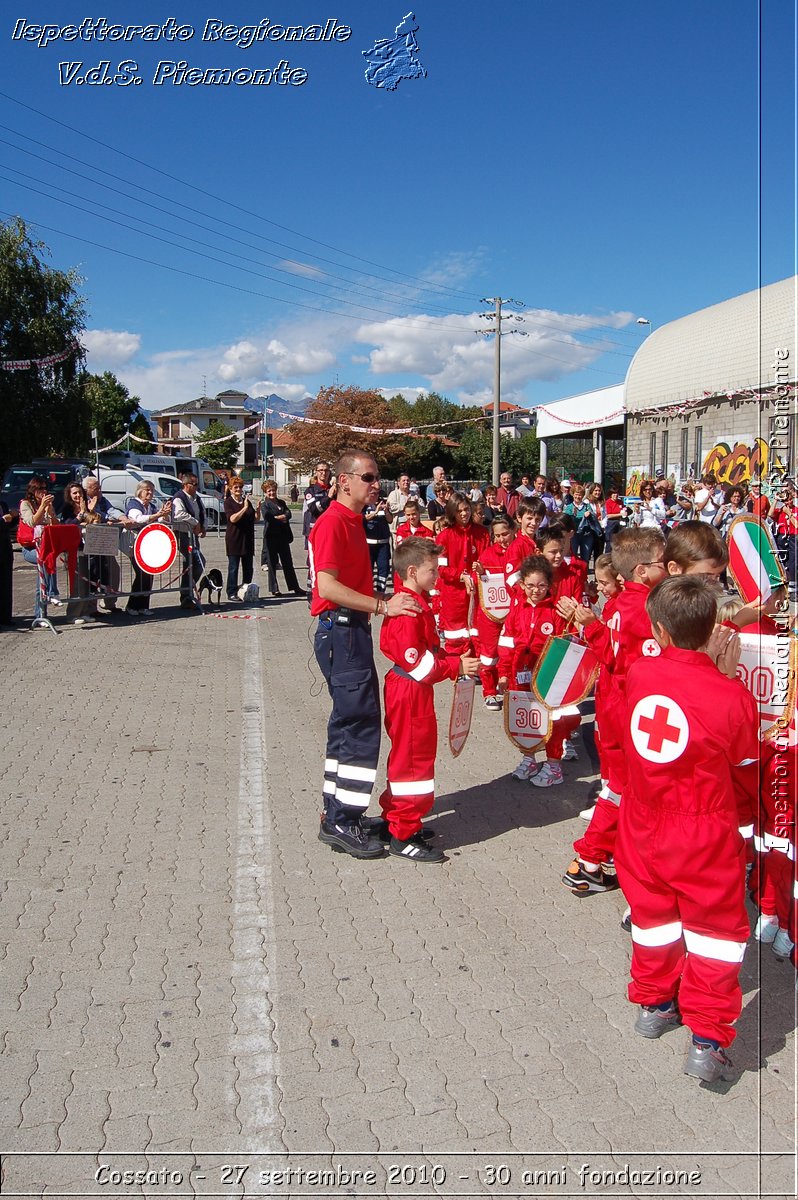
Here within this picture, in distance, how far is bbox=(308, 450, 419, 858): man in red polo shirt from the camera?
4.73 meters

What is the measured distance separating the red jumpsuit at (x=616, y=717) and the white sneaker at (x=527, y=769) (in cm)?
164

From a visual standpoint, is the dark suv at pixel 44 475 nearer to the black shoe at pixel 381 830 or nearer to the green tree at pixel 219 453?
the black shoe at pixel 381 830

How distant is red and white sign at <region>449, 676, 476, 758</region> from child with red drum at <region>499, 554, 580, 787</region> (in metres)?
0.91

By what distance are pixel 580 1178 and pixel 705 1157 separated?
39cm

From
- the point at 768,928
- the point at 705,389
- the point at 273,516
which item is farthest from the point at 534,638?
the point at 705,389

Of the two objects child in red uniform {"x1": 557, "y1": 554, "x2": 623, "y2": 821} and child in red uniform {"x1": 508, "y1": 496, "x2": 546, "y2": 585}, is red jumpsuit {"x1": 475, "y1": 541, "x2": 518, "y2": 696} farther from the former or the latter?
child in red uniform {"x1": 557, "y1": 554, "x2": 623, "y2": 821}

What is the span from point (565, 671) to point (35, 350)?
115 ft

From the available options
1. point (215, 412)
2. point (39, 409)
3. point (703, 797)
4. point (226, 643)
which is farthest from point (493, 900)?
point (215, 412)

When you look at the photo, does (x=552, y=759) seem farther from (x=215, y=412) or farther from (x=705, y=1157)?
(x=215, y=412)

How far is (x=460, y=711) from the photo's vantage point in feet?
17.5

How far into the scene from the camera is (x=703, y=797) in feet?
10.2

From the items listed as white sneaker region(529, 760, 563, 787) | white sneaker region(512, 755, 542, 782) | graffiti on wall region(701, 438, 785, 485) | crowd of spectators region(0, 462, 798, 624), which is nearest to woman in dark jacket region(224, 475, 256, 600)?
crowd of spectators region(0, 462, 798, 624)

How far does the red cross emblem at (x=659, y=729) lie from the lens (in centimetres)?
310

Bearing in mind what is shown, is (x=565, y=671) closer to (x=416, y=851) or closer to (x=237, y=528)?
(x=416, y=851)
